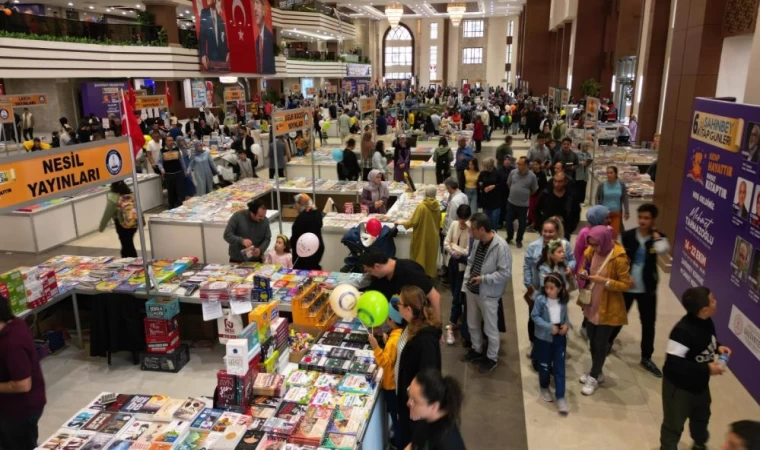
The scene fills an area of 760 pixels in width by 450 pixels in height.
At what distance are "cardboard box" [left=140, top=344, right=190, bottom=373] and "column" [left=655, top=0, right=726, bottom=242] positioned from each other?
702 cm

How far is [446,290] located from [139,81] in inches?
1000

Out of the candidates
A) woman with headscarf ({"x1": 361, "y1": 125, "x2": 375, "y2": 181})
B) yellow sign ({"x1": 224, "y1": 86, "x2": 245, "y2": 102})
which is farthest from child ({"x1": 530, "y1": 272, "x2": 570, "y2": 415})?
yellow sign ({"x1": 224, "y1": 86, "x2": 245, "y2": 102})

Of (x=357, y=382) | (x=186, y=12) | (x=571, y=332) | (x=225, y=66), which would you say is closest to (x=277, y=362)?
(x=357, y=382)

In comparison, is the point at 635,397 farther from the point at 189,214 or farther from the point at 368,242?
the point at 189,214

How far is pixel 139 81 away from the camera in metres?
27.7

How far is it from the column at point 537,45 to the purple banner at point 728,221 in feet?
103

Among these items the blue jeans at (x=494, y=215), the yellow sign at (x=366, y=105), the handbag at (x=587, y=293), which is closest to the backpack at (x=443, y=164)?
the blue jeans at (x=494, y=215)

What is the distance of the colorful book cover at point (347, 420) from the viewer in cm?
337

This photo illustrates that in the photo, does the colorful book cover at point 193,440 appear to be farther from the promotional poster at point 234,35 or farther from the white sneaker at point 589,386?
the promotional poster at point 234,35

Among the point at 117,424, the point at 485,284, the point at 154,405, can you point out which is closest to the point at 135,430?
the point at 117,424

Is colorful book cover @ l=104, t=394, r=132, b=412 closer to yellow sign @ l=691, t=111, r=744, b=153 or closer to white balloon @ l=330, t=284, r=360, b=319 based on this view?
white balloon @ l=330, t=284, r=360, b=319

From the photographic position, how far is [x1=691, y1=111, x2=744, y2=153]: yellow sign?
5539 millimetres

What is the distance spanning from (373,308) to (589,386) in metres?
2.65

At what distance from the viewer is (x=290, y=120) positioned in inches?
319
